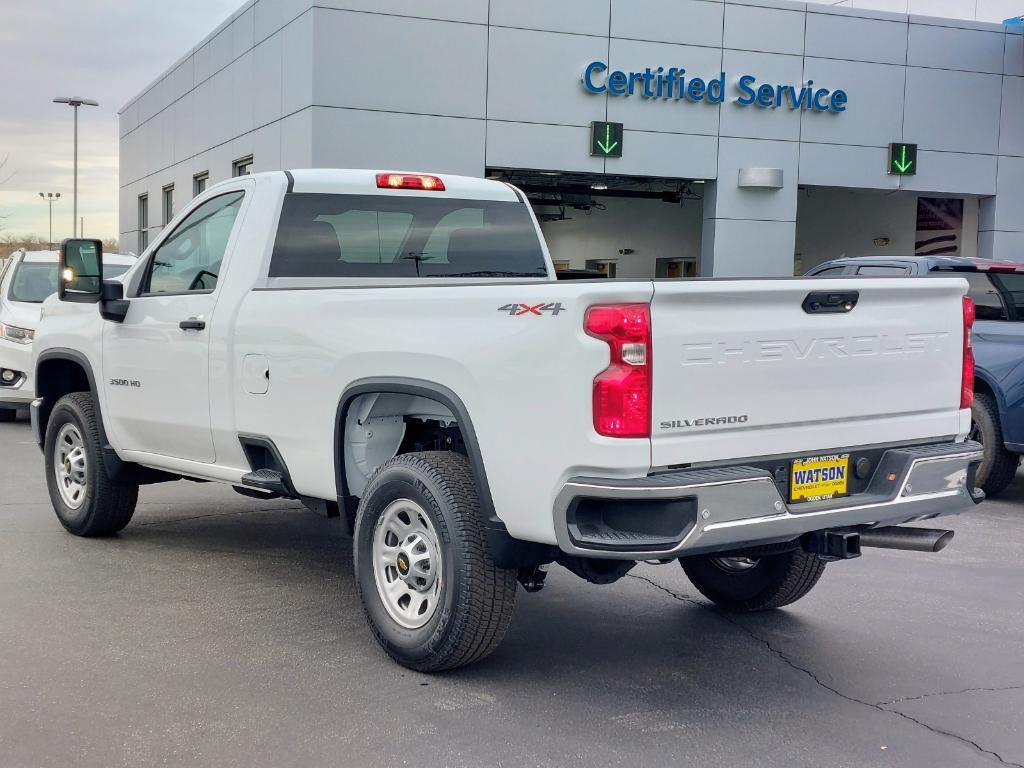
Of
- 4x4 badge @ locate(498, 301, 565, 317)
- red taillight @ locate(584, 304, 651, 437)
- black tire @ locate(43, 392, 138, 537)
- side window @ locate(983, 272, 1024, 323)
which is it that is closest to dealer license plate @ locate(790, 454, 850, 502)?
red taillight @ locate(584, 304, 651, 437)

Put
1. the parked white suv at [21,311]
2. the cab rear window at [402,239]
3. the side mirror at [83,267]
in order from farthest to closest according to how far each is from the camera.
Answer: the parked white suv at [21,311] → the side mirror at [83,267] → the cab rear window at [402,239]

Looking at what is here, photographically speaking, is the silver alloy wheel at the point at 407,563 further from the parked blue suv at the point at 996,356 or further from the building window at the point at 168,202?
the building window at the point at 168,202

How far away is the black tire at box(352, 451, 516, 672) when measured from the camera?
4488 millimetres

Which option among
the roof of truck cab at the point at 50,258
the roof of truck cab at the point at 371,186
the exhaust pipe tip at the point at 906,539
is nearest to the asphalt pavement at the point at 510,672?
the exhaust pipe tip at the point at 906,539

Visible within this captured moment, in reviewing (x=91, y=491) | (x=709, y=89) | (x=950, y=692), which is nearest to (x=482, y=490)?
(x=950, y=692)

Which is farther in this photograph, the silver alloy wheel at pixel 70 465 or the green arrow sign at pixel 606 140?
the green arrow sign at pixel 606 140

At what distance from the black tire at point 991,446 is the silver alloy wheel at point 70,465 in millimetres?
6289

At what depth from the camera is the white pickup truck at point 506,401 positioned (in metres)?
4.05

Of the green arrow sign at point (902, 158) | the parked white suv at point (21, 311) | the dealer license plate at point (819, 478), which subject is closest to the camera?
the dealer license plate at point (819, 478)

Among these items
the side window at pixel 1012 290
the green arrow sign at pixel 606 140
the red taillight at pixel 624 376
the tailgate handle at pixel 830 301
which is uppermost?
the green arrow sign at pixel 606 140

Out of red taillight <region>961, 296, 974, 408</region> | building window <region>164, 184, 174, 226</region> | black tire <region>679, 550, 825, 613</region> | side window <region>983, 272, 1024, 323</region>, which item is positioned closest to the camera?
red taillight <region>961, 296, 974, 408</region>

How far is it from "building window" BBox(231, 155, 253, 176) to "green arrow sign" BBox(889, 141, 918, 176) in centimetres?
1265

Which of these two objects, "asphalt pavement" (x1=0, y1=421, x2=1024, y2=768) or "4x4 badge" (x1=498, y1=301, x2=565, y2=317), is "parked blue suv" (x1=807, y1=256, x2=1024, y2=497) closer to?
"asphalt pavement" (x1=0, y1=421, x2=1024, y2=768)

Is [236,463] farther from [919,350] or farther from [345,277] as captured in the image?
[919,350]
